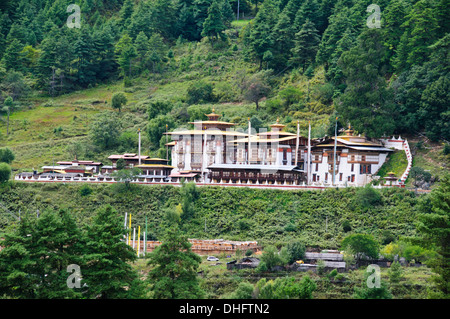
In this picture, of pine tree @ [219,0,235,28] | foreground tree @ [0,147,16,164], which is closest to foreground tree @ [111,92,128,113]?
foreground tree @ [0,147,16,164]

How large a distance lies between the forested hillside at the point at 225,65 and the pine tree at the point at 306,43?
0.44ft

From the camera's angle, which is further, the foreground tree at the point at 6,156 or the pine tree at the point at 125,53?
the pine tree at the point at 125,53

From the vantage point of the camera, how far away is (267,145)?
7362 centimetres

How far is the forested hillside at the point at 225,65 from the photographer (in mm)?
72875

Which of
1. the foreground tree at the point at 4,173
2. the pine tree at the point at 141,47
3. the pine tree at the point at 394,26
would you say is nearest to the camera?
the foreground tree at the point at 4,173

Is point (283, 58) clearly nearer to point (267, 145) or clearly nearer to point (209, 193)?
point (267, 145)

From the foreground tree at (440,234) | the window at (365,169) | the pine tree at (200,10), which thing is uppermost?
the pine tree at (200,10)

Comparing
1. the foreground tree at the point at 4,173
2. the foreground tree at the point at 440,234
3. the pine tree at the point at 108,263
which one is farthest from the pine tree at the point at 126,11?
the foreground tree at the point at 440,234

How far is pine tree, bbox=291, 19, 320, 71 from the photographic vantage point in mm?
92812

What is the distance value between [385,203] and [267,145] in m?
15.9

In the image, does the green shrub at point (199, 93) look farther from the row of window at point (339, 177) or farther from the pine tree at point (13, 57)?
the pine tree at point (13, 57)

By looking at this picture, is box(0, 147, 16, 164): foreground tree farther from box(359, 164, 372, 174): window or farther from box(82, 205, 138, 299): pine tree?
box(359, 164, 372, 174): window
